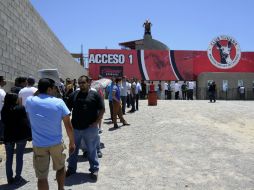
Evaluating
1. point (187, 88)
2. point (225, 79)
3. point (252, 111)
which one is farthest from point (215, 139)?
point (225, 79)

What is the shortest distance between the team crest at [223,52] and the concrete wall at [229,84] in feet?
6.21

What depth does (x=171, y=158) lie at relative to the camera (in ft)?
31.2

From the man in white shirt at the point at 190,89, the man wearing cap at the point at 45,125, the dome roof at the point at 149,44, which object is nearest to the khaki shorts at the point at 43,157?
the man wearing cap at the point at 45,125

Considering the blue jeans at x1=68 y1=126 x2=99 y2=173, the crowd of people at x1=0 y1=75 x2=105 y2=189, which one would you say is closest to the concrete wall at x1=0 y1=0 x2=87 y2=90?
the crowd of people at x1=0 y1=75 x2=105 y2=189

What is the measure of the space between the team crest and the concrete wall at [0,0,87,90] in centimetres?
1849

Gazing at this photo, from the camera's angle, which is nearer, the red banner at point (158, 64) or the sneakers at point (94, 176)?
the sneakers at point (94, 176)

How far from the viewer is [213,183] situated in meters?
7.80

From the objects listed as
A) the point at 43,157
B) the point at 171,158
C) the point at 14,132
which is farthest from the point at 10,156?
the point at 171,158

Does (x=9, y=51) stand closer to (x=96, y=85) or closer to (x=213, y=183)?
(x=96, y=85)

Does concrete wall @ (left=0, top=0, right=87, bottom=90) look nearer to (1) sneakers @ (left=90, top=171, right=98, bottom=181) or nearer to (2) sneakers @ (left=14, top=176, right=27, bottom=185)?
(2) sneakers @ (left=14, top=176, right=27, bottom=185)

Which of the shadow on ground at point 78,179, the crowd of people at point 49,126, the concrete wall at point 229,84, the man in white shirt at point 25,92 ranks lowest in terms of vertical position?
the shadow on ground at point 78,179

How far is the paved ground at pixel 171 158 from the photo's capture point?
300 inches

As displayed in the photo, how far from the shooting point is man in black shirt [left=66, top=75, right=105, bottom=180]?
7.32 metres

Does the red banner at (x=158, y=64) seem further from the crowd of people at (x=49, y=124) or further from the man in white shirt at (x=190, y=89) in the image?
the crowd of people at (x=49, y=124)
